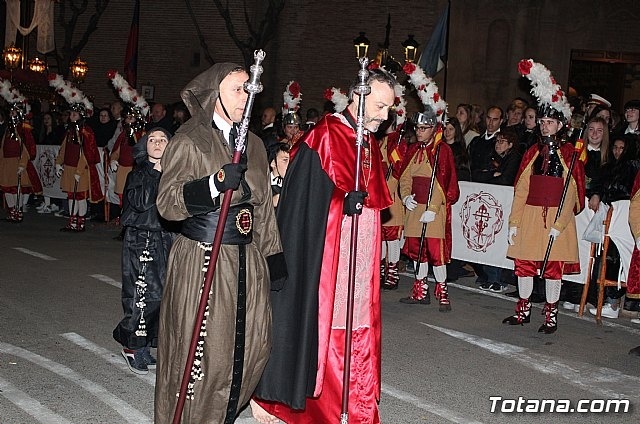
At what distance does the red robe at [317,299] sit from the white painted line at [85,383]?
3.38ft

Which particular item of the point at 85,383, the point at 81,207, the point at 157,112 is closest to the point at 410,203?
the point at 85,383

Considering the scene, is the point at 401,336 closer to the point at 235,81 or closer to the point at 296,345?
the point at 296,345

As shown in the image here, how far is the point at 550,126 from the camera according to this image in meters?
8.47

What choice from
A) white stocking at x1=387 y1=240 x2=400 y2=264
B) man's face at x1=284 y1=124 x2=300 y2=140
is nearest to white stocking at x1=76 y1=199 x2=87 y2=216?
man's face at x1=284 y1=124 x2=300 y2=140

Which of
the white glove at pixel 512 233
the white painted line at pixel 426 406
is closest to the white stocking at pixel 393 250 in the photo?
the white glove at pixel 512 233

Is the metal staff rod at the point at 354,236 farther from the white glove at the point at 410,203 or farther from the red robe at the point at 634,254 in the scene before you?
the white glove at the point at 410,203

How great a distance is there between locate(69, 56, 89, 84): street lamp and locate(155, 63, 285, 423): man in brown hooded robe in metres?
27.6

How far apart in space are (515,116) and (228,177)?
29.1 ft

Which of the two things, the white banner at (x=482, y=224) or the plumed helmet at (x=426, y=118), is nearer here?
the plumed helmet at (x=426, y=118)

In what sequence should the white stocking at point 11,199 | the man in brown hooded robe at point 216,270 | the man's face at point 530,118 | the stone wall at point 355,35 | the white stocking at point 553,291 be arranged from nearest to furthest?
the man in brown hooded robe at point 216,270, the white stocking at point 553,291, the man's face at point 530,118, the white stocking at point 11,199, the stone wall at point 355,35

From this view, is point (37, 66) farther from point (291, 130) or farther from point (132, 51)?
point (291, 130)

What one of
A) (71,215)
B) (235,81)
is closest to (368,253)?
(235,81)

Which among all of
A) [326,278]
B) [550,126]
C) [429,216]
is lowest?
[326,278]

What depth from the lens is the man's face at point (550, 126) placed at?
848 centimetres
